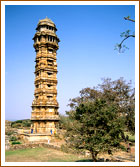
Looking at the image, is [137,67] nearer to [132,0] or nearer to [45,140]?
[132,0]

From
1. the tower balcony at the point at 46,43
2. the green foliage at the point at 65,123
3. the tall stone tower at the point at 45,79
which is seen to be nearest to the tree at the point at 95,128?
the green foliage at the point at 65,123

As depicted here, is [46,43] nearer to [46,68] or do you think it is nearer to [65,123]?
[46,68]

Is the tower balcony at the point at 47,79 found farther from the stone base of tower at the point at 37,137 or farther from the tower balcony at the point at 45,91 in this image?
the stone base of tower at the point at 37,137

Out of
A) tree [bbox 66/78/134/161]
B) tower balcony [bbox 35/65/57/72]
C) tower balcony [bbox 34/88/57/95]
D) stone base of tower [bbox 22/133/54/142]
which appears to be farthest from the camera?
tower balcony [bbox 35/65/57/72]

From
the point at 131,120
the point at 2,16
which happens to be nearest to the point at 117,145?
the point at 2,16

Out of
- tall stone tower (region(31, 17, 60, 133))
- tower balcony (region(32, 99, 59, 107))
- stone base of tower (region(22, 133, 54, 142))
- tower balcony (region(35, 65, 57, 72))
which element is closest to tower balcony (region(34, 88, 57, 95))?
tall stone tower (region(31, 17, 60, 133))

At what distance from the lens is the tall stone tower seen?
33.5 metres

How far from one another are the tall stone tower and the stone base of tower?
1648mm

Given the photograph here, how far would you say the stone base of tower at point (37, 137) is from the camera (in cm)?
2970

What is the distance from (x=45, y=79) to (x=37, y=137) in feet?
37.2

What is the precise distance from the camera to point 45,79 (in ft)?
116

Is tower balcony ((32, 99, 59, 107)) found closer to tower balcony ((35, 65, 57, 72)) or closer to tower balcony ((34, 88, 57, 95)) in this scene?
tower balcony ((34, 88, 57, 95))

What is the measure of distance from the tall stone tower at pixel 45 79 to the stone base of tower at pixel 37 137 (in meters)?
1.65

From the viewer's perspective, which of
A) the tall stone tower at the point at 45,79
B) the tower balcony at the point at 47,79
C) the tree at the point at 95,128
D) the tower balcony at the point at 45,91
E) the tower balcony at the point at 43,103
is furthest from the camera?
the tower balcony at the point at 47,79
